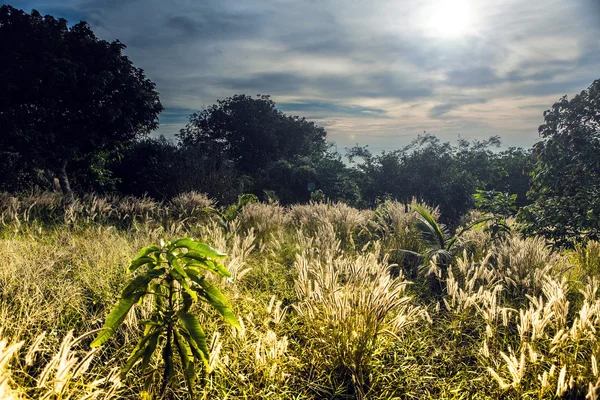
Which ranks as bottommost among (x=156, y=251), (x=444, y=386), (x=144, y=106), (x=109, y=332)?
(x=444, y=386)

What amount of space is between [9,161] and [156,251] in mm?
11335

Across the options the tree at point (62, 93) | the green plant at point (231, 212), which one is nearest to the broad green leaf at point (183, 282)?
the green plant at point (231, 212)

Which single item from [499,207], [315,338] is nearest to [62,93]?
[315,338]

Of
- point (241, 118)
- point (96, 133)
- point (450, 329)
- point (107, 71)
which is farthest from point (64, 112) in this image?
point (241, 118)

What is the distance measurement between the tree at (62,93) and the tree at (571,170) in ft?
37.2

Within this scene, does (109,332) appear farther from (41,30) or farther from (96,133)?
(41,30)

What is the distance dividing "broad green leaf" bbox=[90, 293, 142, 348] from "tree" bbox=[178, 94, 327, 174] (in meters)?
22.2

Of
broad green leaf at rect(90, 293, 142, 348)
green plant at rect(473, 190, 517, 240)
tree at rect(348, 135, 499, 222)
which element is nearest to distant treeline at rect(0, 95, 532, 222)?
tree at rect(348, 135, 499, 222)

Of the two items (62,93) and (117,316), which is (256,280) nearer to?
(117,316)

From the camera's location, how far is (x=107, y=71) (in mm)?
10898

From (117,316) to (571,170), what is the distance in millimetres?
5683

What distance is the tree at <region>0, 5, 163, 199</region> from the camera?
9852 millimetres

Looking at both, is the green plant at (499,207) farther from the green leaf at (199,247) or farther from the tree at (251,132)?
the tree at (251,132)

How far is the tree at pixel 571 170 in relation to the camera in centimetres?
459
